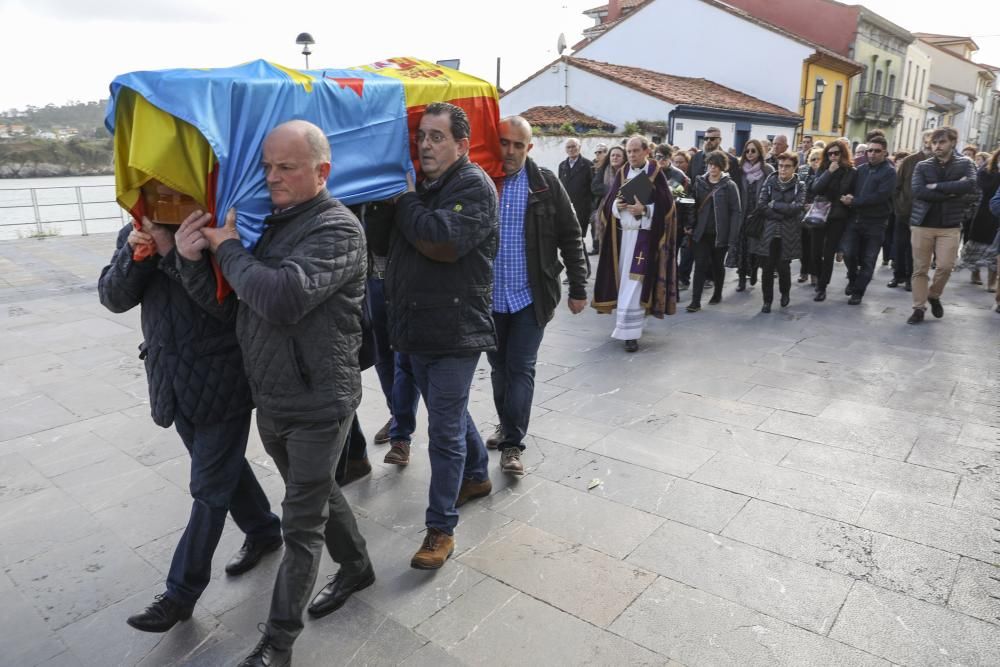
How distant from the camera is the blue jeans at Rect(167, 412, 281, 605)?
2.67 meters

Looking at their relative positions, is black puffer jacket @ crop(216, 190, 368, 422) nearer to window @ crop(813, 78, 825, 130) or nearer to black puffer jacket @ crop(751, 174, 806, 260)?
black puffer jacket @ crop(751, 174, 806, 260)

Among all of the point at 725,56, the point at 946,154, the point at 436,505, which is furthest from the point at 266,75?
the point at 725,56

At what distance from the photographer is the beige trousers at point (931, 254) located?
6.95 meters

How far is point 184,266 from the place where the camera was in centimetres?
236

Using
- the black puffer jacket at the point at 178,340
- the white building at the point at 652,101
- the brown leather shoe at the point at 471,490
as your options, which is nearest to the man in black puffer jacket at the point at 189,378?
the black puffer jacket at the point at 178,340

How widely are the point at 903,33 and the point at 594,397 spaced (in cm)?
3803

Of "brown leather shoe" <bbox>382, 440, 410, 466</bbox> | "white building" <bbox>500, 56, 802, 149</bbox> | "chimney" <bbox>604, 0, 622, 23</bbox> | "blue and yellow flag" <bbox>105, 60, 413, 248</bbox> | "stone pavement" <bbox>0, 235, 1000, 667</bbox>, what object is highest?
"chimney" <bbox>604, 0, 622, 23</bbox>

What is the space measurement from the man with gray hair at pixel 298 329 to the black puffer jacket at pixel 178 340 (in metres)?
0.19

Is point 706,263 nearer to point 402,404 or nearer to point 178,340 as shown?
point 402,404

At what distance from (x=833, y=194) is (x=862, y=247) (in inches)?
27.3

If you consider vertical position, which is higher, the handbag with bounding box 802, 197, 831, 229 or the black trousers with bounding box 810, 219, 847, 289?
the handbag with bounding box 802, 197, 831, 229

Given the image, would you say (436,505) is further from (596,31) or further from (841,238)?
(596,31)

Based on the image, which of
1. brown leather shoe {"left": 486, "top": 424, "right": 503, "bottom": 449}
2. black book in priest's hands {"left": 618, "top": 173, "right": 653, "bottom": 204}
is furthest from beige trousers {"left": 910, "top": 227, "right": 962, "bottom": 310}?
brown leather shoe {"left": 486, "top": 424, "right": 503, "bottom": 449}

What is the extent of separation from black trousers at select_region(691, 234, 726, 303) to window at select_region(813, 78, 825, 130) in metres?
22.0
